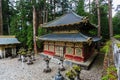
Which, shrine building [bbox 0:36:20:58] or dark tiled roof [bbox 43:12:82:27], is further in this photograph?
shrine building [bbox 0:36:20:58]

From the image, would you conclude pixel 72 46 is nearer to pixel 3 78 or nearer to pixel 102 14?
pixel 3 78

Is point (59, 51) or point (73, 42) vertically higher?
point (73, 42)

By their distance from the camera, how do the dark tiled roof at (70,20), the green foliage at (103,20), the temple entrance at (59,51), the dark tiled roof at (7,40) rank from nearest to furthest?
the dark tiled roof at (70,20)
the temple entrance at (59,51)
the dark tiled roof at (7,40)
the green foliage at (103,20)

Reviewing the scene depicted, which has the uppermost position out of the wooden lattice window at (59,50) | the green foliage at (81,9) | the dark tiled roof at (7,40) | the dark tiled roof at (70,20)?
the green foliage at (81,9)

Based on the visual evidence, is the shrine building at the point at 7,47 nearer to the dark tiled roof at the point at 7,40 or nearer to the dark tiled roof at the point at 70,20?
the dark tiled roof at the point at 7,40

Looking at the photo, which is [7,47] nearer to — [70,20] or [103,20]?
[70,20]

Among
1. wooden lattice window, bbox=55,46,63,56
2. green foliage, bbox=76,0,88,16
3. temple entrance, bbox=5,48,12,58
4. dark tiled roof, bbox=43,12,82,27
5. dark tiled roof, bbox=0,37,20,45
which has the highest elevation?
green foliage, bbox=76,0,88,16

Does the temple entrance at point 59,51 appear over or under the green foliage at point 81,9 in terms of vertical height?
under

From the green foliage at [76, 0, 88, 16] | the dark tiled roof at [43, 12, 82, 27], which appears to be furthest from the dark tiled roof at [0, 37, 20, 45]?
the green foliage at [76, 0, 88, 16]

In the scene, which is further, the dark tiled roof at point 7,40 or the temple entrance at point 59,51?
the dark tiled roof at point 7,40

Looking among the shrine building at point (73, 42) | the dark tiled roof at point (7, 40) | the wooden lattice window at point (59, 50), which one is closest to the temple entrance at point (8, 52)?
the dark tiled roof at point (7, 40)

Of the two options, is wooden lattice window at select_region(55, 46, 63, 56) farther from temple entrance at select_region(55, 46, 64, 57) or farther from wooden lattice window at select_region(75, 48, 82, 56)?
wooden lattice window at select_region(75, 48, 82, 56)

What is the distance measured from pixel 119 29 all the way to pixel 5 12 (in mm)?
21606

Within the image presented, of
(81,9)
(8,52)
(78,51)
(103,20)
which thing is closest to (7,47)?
(8,52)
